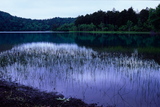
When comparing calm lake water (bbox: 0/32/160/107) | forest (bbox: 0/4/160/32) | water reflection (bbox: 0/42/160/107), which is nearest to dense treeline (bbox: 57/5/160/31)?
forest (bbox: 0/4/160/32)

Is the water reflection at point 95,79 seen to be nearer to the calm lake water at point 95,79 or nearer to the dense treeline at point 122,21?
the calm lake water at point 95,79

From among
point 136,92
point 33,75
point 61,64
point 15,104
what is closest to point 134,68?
point 136,92

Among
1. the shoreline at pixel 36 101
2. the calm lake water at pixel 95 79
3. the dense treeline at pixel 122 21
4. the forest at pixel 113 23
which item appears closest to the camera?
the shoreline at pixel 36 101

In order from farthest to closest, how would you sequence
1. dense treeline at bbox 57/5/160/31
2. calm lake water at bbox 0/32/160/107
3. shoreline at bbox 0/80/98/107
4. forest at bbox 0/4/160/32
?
dense treeline at bbox 57/5/160/31, forest at bbox 0/4/160/32, calm lake water at bbox 0/32/160/107, shoreline at bbox 0/80/98/107

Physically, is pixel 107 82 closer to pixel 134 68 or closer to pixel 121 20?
pixel 134 68

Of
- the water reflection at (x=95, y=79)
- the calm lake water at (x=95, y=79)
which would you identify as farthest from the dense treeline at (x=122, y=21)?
the water reflection at (x=95, y=79)

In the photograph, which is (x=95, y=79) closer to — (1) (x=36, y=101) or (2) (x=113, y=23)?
(1) (x=36, y=101)

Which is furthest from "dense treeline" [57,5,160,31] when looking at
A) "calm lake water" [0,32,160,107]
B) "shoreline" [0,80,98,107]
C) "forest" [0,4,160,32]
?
"shoreline" [0,80,98,107]

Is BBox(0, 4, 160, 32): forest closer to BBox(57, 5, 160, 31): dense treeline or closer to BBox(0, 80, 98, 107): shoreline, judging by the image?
BBox(57, 5, 160, 31): dense treeline

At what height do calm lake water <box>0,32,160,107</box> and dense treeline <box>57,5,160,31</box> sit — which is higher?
dense treeline <box>57,5,160,31</box>

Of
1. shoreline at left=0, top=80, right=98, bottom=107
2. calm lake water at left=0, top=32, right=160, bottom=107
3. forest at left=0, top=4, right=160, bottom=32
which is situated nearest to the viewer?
shoreline at left=0, top=80, right=98, bottom=107

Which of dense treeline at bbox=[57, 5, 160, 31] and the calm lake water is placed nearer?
the calm lake water

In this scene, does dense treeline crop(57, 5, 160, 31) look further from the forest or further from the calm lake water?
the calm lake water

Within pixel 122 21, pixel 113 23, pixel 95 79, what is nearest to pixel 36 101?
pixel 95 79
